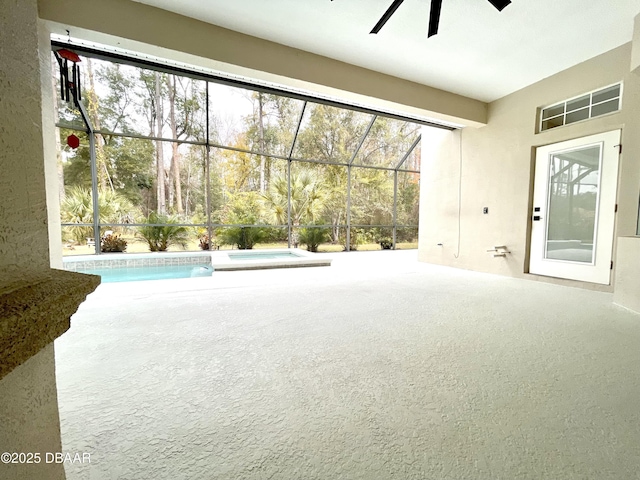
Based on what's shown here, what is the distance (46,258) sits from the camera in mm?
640

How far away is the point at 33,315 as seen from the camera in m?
0.42

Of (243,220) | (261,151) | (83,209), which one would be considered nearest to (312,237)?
(243,220)

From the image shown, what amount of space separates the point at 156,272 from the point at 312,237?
162 inches

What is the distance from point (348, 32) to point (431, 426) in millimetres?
3491

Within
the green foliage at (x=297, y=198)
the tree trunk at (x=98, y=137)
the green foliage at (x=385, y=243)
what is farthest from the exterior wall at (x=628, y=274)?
the tree trunk at (x=98, y=137)

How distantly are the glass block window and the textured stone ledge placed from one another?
5040mm

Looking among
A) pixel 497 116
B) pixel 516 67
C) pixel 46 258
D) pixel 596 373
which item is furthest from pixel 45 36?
pixel 497 116

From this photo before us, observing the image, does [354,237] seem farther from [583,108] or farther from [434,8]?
[434,8]

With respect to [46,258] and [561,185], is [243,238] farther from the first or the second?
[46,258]

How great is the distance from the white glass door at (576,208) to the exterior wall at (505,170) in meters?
0.12

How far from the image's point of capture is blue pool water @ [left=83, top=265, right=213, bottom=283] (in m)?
5.01

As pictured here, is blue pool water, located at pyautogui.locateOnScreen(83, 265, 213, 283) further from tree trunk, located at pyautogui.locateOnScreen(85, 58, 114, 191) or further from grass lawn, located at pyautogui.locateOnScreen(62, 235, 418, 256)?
tree trunk, located at pyautogui.locateOnScreen(85, 58, 114, 191)

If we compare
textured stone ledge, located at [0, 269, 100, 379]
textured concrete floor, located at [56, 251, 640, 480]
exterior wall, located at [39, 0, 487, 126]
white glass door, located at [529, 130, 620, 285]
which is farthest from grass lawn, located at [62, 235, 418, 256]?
textured stone ledge, located at [0, 269, 100, 379]

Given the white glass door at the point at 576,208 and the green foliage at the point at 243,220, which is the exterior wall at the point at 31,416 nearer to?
the white glass door at the point at 576,208
